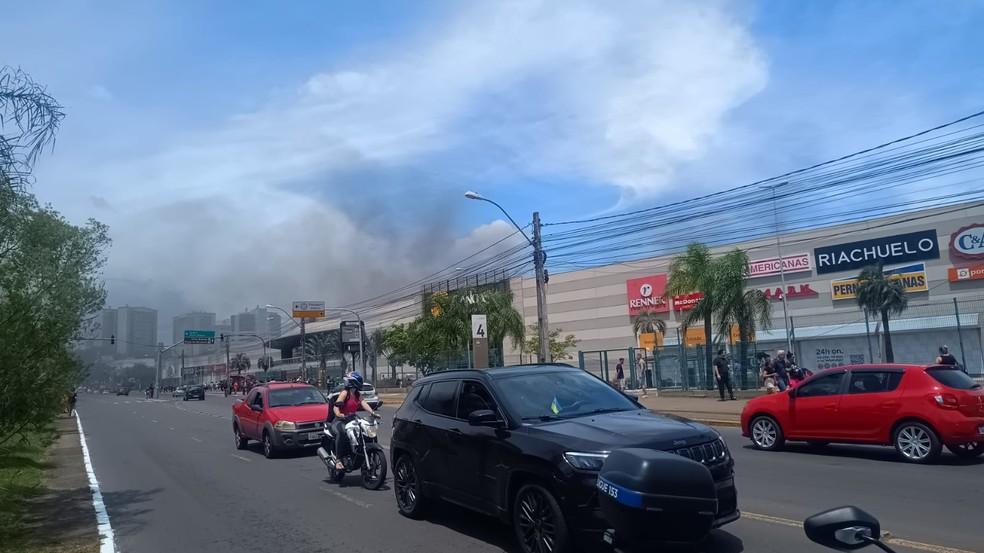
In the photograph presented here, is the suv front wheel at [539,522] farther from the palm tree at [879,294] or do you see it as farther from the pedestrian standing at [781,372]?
the palm tree at [879,294]

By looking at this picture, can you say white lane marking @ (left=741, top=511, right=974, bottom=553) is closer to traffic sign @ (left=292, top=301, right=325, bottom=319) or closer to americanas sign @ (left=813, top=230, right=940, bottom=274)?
americanas sign @ (left=813, top=230, right=940, bottom=274)

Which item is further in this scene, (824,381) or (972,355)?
(972,355)

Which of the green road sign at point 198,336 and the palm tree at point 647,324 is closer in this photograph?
the palm tree at point 647,324

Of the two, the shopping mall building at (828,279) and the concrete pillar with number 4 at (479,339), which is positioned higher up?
the shopping mall building at (828,279)

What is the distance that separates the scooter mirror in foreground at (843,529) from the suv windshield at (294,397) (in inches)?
639

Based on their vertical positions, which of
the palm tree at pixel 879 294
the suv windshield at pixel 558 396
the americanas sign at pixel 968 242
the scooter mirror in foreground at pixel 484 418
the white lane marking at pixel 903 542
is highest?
the americanas sign at pixel 968 242

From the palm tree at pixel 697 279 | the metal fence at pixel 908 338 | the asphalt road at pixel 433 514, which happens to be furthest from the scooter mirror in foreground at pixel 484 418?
the palm tree at pixel 697 279

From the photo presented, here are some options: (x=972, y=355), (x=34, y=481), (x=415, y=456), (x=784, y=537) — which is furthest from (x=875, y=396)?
(x=972, y=355)

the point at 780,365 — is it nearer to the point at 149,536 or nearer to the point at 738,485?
the point at 738,485

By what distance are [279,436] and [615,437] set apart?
38.9 ft

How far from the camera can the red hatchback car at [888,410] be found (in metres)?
12.3

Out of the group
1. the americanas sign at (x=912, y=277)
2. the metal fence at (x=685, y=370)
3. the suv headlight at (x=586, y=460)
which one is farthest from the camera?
the americanas sign at (x=912, y=277)

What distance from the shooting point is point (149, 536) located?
9594 millimetres

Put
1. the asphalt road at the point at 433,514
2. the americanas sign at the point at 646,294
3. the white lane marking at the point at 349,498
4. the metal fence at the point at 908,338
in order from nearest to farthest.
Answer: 1. the asphalt road at the point at 433,514
2. the white lane marking at the point at 349,498
3. the metal fence at the point at 908,338
4. the americanas sign at the point at 646,294
